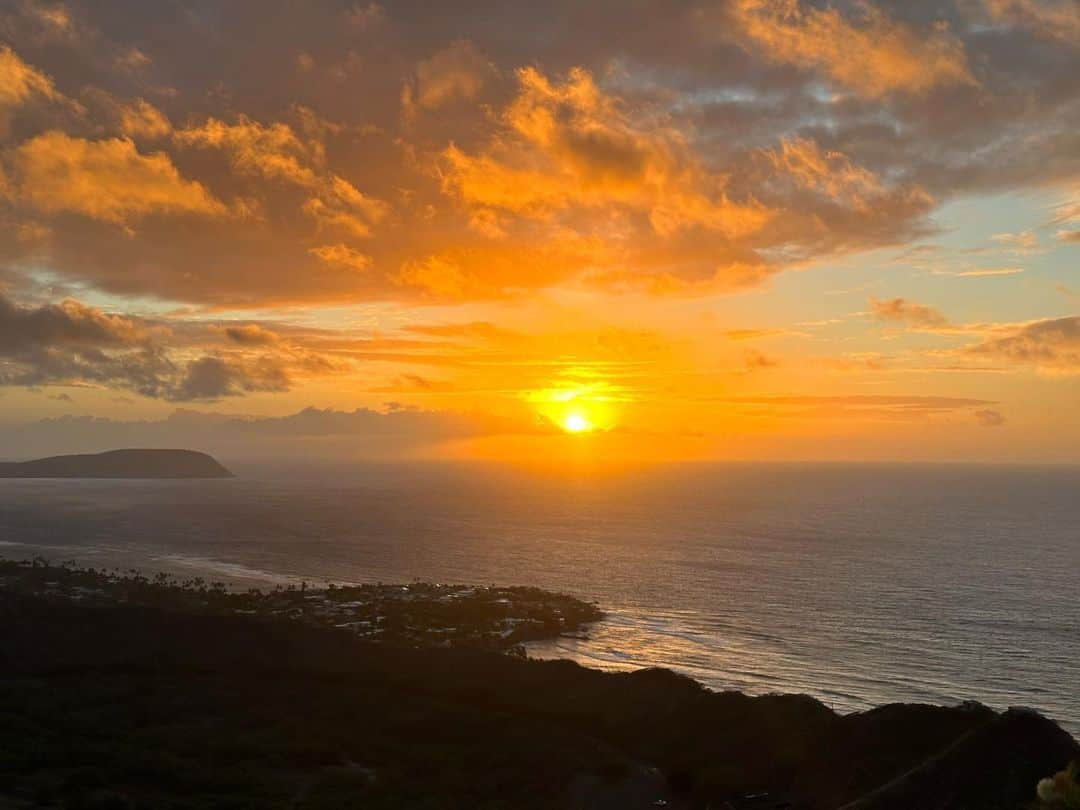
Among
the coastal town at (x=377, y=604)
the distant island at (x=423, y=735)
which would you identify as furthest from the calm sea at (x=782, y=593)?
the distant island at (x=423, y=735)

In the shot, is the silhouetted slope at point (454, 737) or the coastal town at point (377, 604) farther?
the coastal town at point (377, 604)

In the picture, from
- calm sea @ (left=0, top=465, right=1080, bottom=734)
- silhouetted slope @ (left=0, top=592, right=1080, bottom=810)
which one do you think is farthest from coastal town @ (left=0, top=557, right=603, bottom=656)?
silhouetted slope @ (left=0, top=592, right=1080, bottom=810)

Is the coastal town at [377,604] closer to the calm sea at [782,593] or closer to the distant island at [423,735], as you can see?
the calm sea at [782,593]

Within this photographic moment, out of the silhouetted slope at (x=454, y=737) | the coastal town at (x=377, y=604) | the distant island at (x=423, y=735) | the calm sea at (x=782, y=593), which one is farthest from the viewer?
the coastal town at (x=377, y=604)

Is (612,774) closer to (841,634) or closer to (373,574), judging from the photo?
(841,634)

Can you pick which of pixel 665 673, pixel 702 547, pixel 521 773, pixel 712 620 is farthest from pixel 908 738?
pixel 702 547

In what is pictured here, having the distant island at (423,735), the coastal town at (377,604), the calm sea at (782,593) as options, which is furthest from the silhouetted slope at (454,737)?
the calm sea at (782,593)

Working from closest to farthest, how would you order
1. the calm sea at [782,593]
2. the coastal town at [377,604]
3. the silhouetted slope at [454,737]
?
1. the silhouetted slope at [454,737]
2. the calm sea at [782,593]
3. the coastal town at [377,604]
